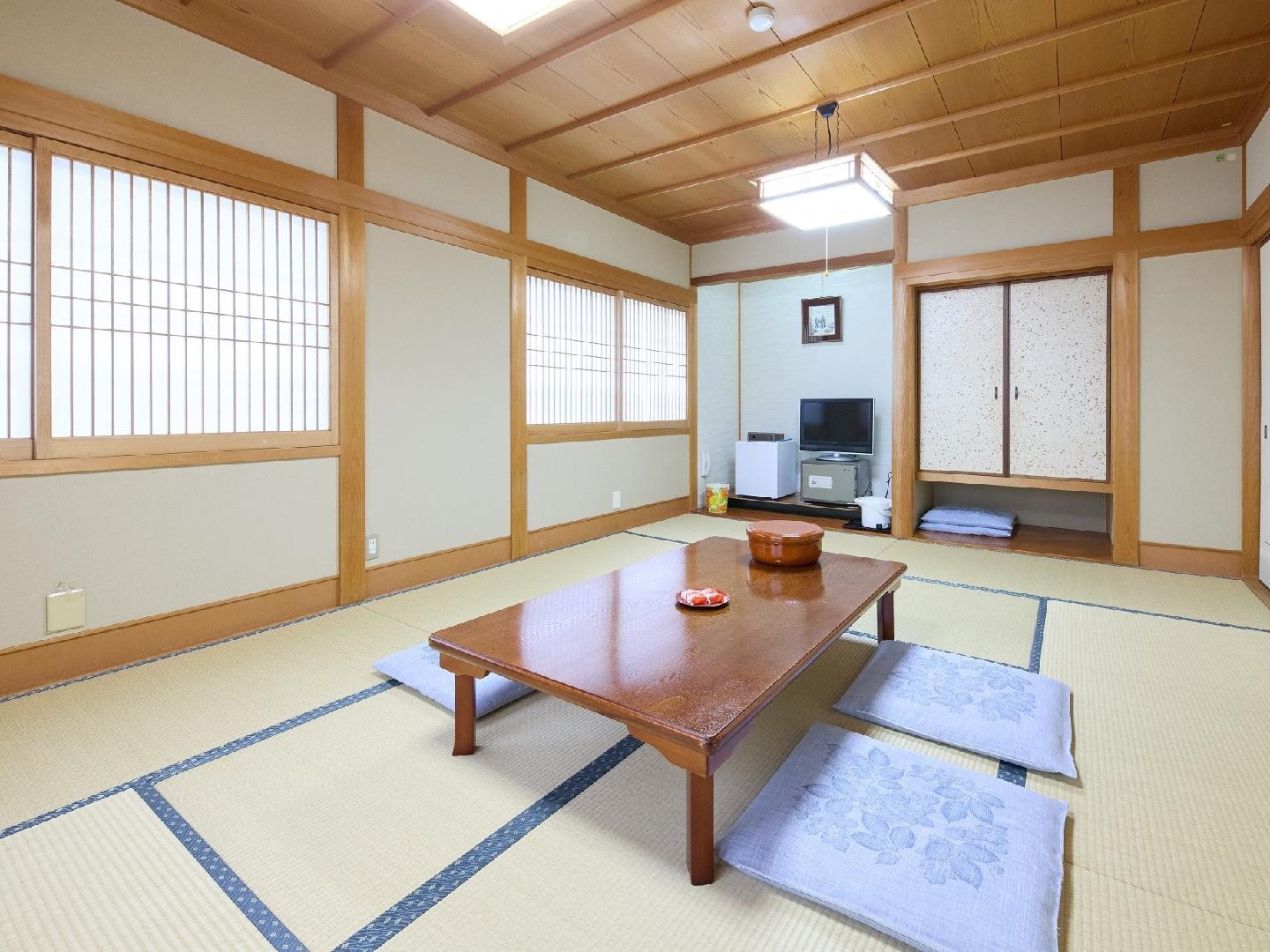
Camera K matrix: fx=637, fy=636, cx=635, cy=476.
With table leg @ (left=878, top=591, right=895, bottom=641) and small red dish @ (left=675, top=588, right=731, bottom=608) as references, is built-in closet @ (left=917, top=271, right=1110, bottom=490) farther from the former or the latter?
small red dish @ (left=675, top=588, right=731, bottom=608)

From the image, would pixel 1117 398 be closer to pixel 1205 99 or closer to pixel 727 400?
pixel 1205 99

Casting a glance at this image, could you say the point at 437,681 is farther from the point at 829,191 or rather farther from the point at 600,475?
the point at 600,475

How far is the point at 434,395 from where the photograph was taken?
3.83 metres

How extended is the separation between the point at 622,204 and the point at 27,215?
3849 millimetres

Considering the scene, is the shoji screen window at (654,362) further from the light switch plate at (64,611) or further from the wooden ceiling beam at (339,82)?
the light switch plate at (64,611)

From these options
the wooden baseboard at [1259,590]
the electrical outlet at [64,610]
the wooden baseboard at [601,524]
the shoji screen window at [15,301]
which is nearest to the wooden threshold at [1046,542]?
the wooden baseboard at [1259,590]

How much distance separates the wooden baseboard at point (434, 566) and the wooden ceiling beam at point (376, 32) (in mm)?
2566

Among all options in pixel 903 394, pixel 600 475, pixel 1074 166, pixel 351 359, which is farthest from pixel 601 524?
pixel 1074 166

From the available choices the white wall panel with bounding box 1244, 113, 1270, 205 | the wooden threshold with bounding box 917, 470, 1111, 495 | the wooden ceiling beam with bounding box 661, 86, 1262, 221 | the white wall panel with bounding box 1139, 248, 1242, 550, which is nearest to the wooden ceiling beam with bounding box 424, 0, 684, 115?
the wooden ceiling beam with bounding box 661, 86, 1262, 221

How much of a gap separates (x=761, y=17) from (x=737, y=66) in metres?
0.43

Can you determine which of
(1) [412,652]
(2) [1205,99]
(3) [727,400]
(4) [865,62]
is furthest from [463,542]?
(2) [1205,99]

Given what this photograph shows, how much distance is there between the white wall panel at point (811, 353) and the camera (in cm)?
668

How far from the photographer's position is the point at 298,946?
1.24 m

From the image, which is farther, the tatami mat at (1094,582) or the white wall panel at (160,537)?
the tatami mat at (1094,582)
